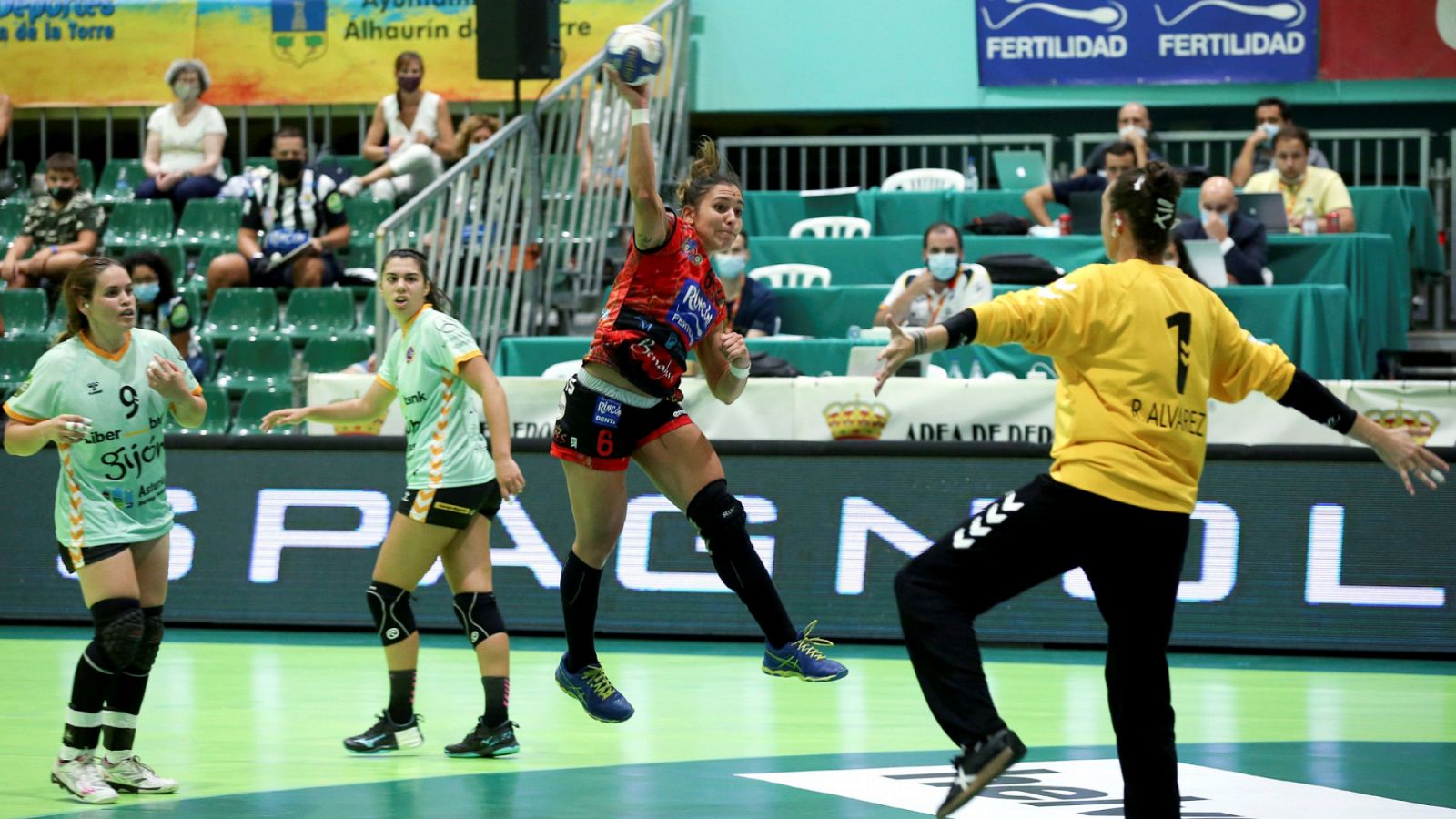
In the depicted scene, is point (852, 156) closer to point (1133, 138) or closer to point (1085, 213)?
point (1133, 138)

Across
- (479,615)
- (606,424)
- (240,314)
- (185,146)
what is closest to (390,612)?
(479,615)

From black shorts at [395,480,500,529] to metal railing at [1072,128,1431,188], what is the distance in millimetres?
9298

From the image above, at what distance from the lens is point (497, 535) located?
1114 cm

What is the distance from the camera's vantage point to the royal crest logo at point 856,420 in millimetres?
11273

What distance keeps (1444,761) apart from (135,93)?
14.3 m

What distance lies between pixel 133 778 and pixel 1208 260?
8.25m

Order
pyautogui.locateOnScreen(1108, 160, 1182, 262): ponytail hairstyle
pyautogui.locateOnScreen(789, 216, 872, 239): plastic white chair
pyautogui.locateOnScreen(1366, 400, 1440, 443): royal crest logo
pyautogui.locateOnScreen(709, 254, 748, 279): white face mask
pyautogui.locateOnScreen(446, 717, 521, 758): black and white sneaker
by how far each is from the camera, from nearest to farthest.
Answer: pyautogui.locateOnScreen(1108, 160, 1182, 262): ponytail hairstyle < pyautogui.locateOnScreen(446, 717, 521, 758): black and white sneaker < pyautogui.locateOnScreen(1366, 400, 1440, 443): royal crest logo < pyautogui.locateOnScreen(709, 254, 748, 279): white face mask < pyautogui.locateOnScreen(789, 216, 872, 239): plastic white chair

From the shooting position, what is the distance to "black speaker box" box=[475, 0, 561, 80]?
13.8m

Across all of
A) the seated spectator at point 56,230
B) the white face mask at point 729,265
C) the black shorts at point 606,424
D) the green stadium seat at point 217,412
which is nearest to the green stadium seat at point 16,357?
the seated spectator at point 56,230

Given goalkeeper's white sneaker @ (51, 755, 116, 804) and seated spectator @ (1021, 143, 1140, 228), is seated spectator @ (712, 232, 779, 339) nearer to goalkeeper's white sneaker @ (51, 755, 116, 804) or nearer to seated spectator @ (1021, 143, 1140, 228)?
seated spectator @ (1021, 143, 1140, 228)

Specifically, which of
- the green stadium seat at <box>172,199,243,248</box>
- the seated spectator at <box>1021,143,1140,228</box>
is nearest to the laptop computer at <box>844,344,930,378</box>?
the seated spectator at <box>1021,143,1140,228</box>

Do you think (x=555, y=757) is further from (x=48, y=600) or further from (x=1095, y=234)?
(x=1095, y=234)

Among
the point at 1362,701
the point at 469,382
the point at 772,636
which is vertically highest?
the point at 469,382

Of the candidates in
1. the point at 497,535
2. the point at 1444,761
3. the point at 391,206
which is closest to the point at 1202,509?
the point at 1444,761
